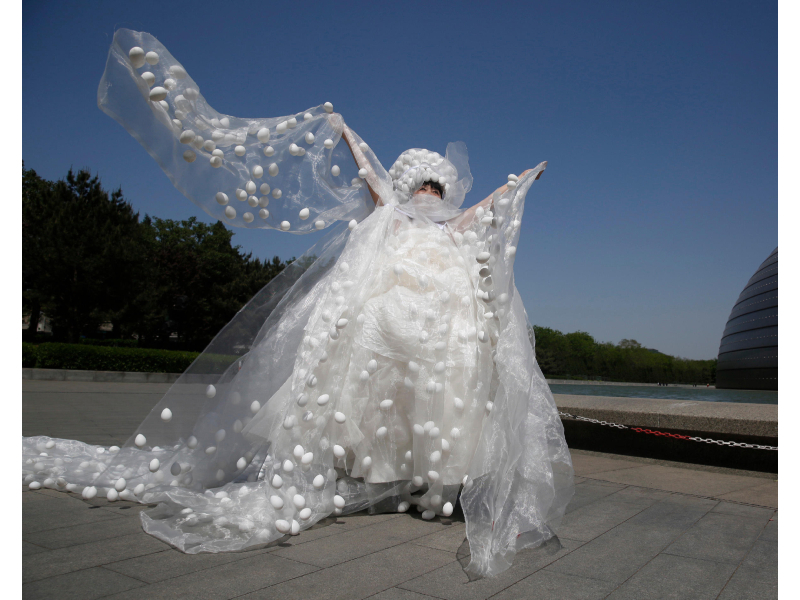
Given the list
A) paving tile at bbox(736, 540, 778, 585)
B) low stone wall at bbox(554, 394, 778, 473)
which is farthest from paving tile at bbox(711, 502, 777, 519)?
low stone wall at bbox(554, 394, 778, 473)

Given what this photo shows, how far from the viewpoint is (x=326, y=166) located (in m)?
3.62

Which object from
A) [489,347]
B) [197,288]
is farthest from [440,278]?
[197,288]

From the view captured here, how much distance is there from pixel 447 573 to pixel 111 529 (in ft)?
5.57

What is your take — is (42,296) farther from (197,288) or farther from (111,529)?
(111,529)

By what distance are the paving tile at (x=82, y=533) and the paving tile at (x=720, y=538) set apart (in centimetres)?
270

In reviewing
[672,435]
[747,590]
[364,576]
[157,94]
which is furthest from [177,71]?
[672,435]

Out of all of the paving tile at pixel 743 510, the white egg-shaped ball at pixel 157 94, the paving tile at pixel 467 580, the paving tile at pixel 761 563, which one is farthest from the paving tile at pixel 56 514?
the paving tile at pixel 743 510

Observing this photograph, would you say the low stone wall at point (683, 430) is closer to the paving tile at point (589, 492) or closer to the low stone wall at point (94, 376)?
the paving tile at point (589, 492)

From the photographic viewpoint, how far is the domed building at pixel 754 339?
129 feet

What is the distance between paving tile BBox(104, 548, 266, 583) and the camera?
204 centimetres

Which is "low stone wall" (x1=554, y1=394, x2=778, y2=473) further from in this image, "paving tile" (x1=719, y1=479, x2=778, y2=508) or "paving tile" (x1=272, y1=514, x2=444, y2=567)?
"paving tile" (x1=272, y1=514, x2=444, y2=567)

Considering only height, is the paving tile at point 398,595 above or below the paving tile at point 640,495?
above

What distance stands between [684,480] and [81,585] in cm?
447

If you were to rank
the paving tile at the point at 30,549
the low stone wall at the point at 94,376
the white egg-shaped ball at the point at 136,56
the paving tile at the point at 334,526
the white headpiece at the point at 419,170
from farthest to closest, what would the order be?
the low stone wall at the point at 94,376 < the white headpiece at the point at 419,170 < the white egg-shaped ball at the point at 136,56 < the paving tile at the point at 334,526 < the paving tile at the point at 30,549
